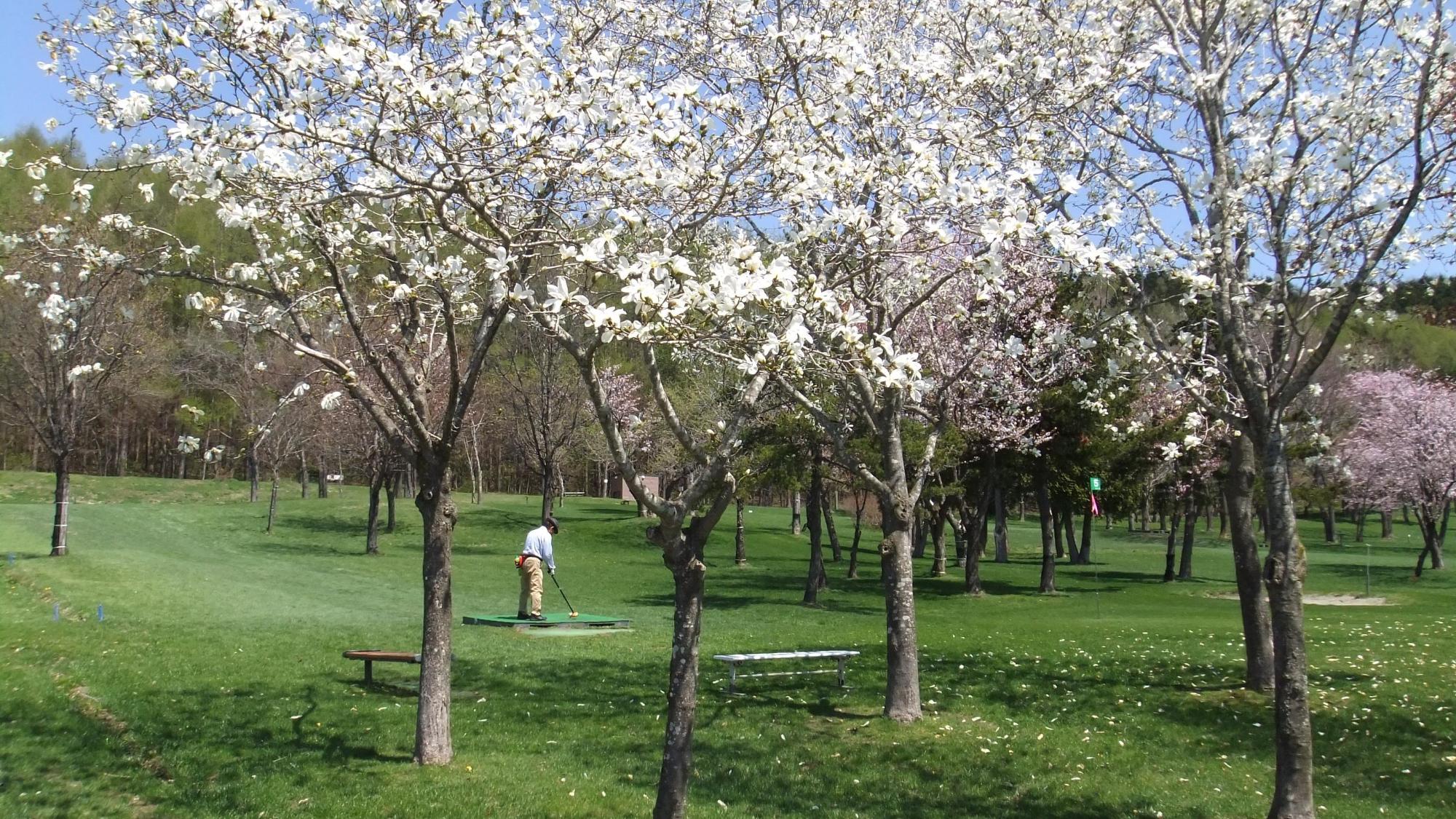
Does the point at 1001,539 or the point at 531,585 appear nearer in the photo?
the point at 531,585

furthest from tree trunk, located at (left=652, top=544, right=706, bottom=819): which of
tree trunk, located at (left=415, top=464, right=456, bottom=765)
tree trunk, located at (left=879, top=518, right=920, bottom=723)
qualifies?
tree trunk, located at (left=879, top=518, right=920, bottom=723)

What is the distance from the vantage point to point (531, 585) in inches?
673

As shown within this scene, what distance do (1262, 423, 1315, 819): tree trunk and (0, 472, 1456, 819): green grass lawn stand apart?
723 mm

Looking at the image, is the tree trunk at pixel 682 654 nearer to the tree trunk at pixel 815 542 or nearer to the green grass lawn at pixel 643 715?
the green grass lawn at pixel 643 715

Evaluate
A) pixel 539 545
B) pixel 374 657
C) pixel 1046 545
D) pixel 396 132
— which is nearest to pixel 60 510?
pixel 539 545

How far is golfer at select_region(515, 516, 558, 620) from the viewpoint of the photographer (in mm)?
16859

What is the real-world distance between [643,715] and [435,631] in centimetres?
295

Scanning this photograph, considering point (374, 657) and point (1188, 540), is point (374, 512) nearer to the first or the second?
point (374, 657)

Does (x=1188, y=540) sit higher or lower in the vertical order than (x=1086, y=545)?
higher

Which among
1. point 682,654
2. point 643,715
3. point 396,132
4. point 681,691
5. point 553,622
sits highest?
point 396,132

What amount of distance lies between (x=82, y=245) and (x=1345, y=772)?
10.3 meters

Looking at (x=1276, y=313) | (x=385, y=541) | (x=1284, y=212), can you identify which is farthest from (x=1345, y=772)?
(x=385, y=541)

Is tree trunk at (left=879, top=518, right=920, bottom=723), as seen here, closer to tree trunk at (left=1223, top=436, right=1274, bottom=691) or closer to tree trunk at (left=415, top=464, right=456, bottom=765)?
tree trunk at (left=1223, top=436, right=1274, bottom=691)

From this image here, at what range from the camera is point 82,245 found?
741cm
